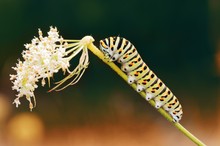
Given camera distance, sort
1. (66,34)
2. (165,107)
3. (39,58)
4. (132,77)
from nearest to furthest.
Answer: (39,58), (132,77), (165,107), (66,34)

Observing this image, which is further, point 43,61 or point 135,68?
point 135,68

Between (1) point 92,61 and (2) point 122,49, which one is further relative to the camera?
(1) point 92,61

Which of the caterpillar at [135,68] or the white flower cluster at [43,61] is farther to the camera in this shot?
the caterpillar at [135,68]

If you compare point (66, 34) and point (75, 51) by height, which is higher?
point (66, 34)

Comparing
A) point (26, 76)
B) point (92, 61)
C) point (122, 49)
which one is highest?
point (92, 61)

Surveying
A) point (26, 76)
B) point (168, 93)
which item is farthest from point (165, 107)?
point (26, 76)

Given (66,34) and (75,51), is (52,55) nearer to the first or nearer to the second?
(75,51)

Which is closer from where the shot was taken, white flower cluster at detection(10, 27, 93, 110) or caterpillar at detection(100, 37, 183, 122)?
white flower cluster at detection(10, 27, 93, 110)

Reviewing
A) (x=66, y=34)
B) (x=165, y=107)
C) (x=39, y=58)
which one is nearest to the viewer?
(x=39, y=58)
